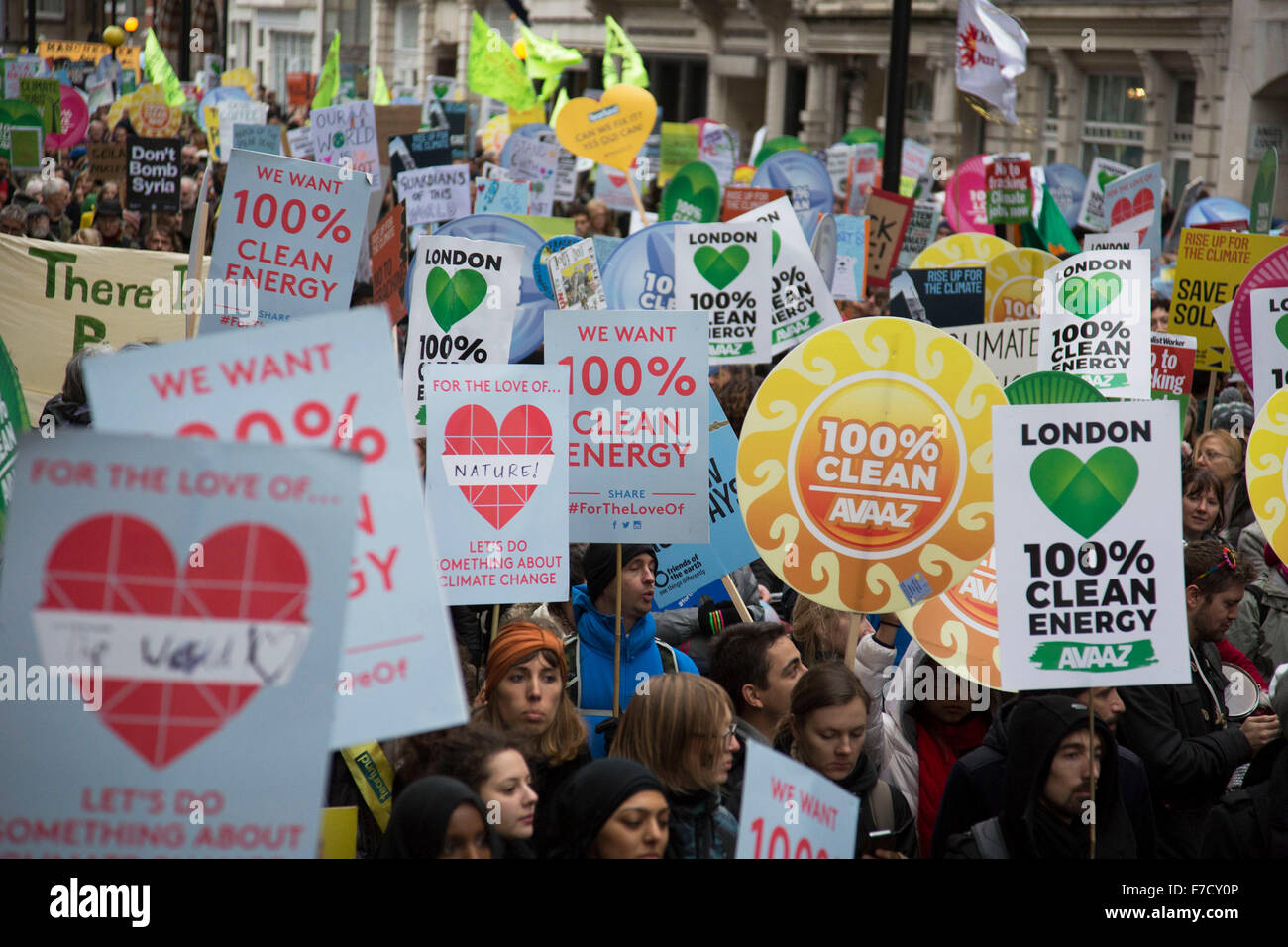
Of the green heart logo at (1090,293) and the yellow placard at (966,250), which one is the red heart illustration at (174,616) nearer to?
the green heart logo at (1090,293)

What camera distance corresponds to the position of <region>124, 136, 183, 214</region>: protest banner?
13.7 m

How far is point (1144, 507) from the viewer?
12.4 feet

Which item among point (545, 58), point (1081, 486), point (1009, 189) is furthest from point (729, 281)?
point (545, 58)

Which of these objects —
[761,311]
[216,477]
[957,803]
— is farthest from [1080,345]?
[216,477]

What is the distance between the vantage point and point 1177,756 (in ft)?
14.3

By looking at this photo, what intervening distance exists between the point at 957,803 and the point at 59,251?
264 inches

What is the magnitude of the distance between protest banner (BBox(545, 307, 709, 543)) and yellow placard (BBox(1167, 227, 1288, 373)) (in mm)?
4882

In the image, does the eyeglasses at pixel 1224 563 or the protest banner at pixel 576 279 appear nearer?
the eyeglasses at pixel 1224 563

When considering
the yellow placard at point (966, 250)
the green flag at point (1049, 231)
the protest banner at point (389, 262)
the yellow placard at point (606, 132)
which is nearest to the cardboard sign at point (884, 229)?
the green flag at point (1049, 231)

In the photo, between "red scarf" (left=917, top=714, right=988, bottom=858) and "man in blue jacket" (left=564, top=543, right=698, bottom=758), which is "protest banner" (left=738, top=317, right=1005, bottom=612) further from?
"man in blue jacket" (left=564, top=543, right=698, bottom=758)

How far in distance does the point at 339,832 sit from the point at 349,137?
1101 cm

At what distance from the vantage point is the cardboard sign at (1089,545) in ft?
12.2

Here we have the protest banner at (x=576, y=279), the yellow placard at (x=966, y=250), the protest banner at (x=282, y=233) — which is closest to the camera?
the protest banner at (x=282, y=233)

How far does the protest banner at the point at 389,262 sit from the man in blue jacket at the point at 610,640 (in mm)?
2920
